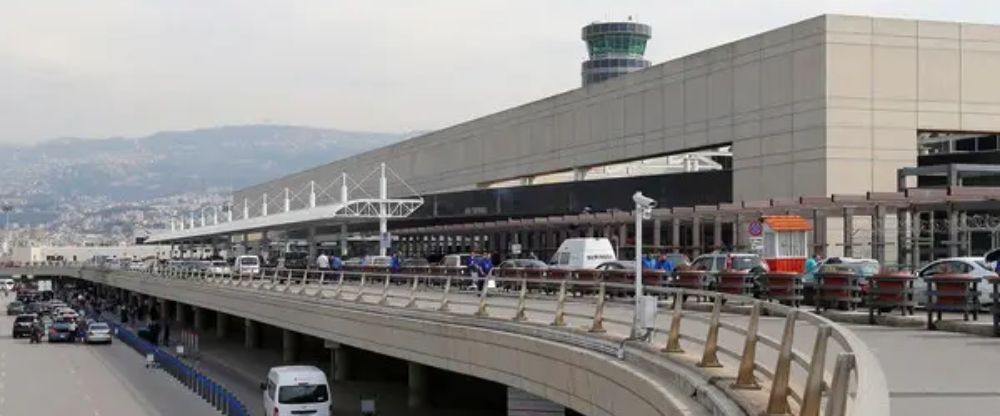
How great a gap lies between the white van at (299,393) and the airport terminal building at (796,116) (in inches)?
1056

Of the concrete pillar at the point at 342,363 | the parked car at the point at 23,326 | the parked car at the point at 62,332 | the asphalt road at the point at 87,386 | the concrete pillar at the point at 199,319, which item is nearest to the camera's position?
the asphalt road at the point at 87,386

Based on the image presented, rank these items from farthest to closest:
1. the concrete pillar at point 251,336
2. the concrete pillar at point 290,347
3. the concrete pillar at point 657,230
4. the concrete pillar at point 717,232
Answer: the concrete pillar at point 251,336 → the concrete pillar at point 657,230 → the concrete pillar at point 717,232 → the concrete pillar at point 290,347

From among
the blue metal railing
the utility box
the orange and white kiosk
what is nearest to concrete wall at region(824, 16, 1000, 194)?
the orange and white kiosk

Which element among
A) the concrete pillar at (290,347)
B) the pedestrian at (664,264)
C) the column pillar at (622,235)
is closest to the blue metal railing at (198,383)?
the concrete pillar at (290,347)

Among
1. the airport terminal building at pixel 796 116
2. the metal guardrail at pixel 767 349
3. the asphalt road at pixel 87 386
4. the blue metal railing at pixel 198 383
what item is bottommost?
the asphalt road at pixel 87 386

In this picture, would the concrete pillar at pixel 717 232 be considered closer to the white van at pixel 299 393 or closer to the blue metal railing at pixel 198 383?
the blue metal railing at pixel 198 383

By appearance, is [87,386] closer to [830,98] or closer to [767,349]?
[830,98]

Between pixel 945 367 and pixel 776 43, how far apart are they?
43415 millimetres

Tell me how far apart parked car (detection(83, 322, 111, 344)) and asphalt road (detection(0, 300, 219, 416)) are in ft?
8.10

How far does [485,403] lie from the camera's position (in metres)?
37.2

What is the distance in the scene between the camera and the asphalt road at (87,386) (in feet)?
134

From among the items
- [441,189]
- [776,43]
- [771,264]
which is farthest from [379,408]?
[441,189]

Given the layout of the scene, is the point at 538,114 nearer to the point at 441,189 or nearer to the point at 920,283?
the point at 441,189

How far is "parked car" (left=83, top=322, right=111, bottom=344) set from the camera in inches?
2840
